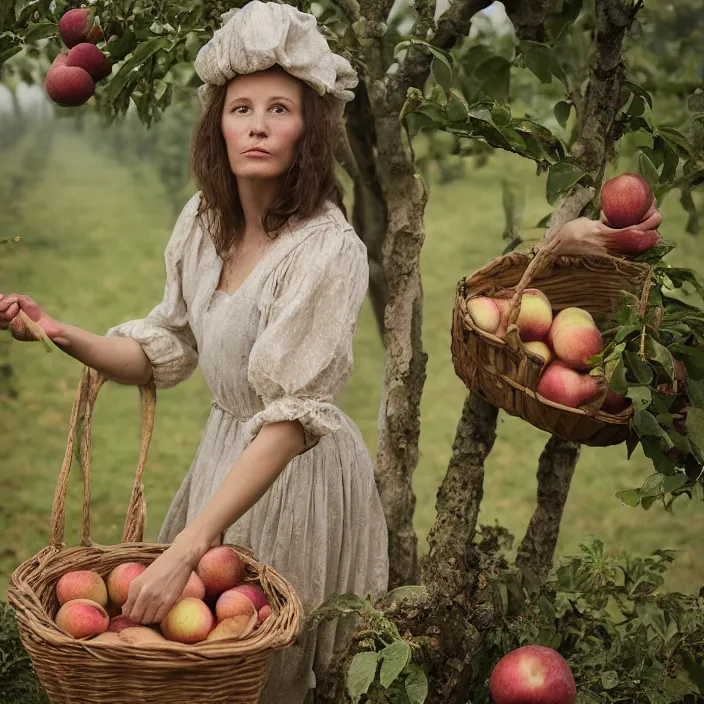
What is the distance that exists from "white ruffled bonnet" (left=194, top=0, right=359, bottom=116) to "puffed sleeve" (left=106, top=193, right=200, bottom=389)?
271 mm

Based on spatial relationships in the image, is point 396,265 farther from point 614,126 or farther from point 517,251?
point 614,126

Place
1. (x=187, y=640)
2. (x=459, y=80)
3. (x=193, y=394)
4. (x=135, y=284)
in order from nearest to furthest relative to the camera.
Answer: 1. (x=187, y=640)
2. (x=459, y=80)
3. (x=193, y=394)
4. (x=135, y=284)

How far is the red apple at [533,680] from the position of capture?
167 centimetres

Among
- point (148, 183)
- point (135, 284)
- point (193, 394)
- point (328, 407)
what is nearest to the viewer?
point (328, 407)

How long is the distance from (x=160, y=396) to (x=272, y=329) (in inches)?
115

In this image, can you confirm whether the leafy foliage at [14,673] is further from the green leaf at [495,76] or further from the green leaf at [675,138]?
the green leaf at [675,138]

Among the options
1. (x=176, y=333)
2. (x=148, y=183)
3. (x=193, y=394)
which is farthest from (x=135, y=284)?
(x=176, y=333)

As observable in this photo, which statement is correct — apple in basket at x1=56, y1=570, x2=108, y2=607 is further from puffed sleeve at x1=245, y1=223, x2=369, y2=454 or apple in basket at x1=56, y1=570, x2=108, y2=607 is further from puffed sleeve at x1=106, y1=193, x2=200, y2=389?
puffed sleeve at x1=106, y1=193, x2=200, y2=389

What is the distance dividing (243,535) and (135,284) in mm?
3319

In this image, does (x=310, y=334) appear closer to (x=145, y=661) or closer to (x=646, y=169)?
(x=145, y=661)

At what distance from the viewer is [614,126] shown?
1.92 m

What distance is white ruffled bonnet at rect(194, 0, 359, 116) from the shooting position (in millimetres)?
1627

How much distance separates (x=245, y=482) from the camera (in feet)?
4.98

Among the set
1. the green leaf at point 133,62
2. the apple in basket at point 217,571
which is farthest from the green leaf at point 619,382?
the green leaf at point 133,62
